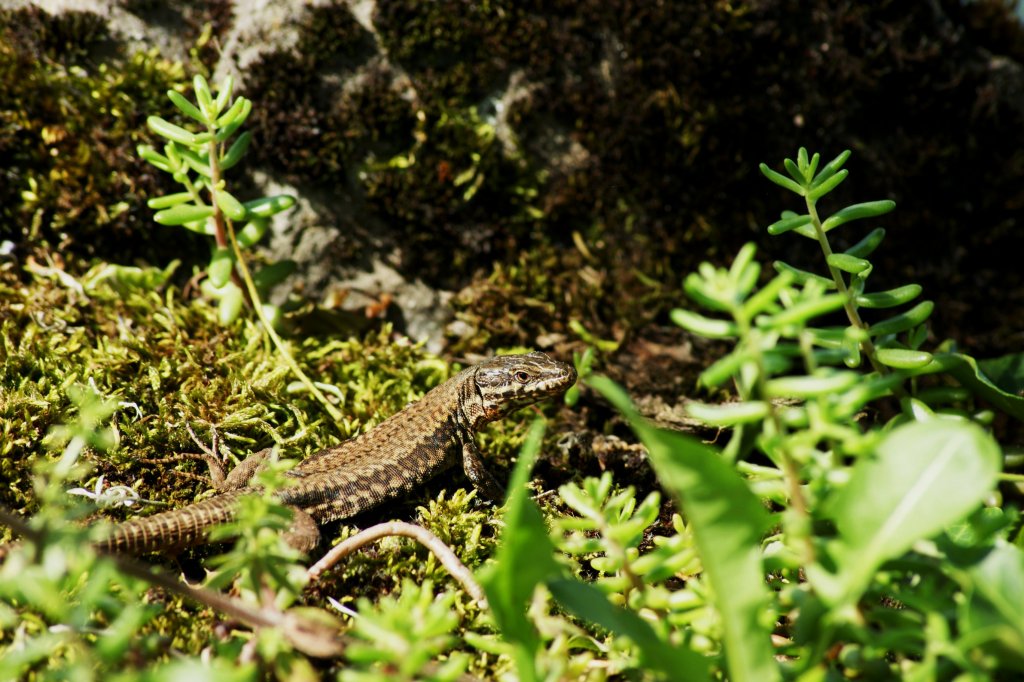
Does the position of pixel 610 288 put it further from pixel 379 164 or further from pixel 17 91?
pixel 17 91

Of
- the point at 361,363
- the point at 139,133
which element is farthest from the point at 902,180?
the point at 139,133

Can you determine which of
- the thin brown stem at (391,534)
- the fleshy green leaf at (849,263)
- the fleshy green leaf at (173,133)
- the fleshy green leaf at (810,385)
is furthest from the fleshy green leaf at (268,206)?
the fleshy green leaf at (810,385)

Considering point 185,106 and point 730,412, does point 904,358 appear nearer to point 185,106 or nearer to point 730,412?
point 730,412

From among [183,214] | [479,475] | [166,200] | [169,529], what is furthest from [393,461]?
[166,200]

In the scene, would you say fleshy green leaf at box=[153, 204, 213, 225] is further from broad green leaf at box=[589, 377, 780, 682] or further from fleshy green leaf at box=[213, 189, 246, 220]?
broad green leaf at box=[589, 377, 780, 682]

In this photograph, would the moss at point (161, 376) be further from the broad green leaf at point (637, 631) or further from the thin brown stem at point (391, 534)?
the broad green leaf at point (637, 631)

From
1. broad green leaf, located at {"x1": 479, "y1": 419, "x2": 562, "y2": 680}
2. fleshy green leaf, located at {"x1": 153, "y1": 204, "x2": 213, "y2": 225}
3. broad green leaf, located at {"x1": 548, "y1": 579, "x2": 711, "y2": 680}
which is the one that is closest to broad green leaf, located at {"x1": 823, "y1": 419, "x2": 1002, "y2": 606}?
broad green leaf, located at {"x1": 548, "y1": 579, "x2": 711, "y2": 680}

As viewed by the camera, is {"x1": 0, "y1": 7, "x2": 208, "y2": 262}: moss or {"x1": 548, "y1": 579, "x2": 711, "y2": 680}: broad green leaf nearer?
{"x1": 548, "y1": 579, "x2": 711, "y2": 680}: broad green leaf
